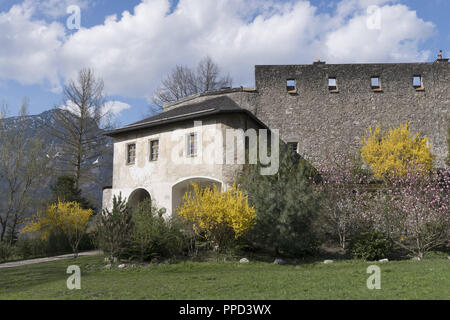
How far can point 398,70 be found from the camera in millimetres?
24812

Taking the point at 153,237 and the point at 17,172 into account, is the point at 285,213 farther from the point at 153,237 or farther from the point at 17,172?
the point at 17,172

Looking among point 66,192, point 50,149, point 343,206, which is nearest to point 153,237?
point 343,206

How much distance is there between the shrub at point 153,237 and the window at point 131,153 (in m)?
5.42

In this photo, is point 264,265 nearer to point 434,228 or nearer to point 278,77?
point 434,228

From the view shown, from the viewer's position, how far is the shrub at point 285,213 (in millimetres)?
12492

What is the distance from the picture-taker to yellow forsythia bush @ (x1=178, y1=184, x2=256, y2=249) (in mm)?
11641

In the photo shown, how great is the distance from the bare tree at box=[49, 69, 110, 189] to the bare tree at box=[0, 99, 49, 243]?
3.63 m

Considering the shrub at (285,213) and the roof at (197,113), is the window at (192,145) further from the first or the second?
the shrub at (285,213)

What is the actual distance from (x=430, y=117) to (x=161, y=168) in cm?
1802

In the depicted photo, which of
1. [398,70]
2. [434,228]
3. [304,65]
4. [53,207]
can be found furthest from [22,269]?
[398,70]

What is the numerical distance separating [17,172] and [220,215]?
13.0 metres

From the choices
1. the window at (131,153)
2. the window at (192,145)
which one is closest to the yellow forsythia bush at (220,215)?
the window at (192,145)

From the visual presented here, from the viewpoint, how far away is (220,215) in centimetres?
1173
